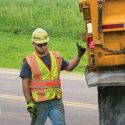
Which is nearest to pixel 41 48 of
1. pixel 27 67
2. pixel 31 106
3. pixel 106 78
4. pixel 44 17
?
pixel 27 67

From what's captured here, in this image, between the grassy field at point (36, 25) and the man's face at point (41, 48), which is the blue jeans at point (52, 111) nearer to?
the man's face at point (41, 48)

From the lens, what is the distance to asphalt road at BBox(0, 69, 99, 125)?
10805 millimetres

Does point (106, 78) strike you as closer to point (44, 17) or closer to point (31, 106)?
point (31, 106)

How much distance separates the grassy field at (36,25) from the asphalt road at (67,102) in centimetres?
566

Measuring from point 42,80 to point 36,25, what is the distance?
23579 millimetres

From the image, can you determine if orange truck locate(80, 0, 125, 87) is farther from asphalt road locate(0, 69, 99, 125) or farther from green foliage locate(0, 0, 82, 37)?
green foliage locate(0, 0, 82, 37)

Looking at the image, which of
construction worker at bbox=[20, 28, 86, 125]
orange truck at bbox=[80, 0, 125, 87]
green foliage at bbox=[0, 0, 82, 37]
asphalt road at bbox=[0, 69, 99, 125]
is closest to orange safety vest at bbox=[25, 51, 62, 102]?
construction worker at bbox=[20, 28, 86, 125]

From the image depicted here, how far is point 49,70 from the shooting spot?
754 cm

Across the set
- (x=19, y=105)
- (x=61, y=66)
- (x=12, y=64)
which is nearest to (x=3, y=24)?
(x=12, y=64)

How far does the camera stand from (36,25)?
102 feet

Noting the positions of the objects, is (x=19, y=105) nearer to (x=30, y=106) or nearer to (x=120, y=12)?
(x=30, y=106)

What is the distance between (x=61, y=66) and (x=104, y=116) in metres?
1.15

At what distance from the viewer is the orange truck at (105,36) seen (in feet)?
21.1

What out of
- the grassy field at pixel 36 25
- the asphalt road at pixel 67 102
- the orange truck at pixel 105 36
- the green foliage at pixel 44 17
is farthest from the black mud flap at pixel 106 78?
the green foliage at pixel 44 17
